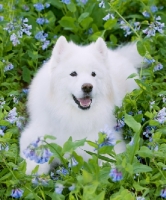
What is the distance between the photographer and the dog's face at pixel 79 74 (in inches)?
164

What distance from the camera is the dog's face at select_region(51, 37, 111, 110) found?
4.15 meters

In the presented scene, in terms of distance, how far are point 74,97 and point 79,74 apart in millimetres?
204

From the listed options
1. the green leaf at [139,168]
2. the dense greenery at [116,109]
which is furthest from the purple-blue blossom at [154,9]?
the green leaf at [139,168]

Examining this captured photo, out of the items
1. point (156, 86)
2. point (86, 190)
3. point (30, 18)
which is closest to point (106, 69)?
point (156, 86)

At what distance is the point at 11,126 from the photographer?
15.3 ft

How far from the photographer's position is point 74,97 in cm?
428

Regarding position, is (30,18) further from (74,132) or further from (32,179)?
(32,179)

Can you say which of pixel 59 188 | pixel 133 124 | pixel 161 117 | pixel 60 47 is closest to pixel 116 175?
pixel 133 124

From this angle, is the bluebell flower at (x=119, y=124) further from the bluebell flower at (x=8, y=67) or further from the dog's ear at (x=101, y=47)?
the bluebell flower at (x=8, y=67)

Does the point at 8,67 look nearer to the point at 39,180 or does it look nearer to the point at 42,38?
the point at 42,38

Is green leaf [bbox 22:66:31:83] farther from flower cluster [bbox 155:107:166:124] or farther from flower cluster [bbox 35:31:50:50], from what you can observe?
flower cluster [bbox 155:107:166:124]

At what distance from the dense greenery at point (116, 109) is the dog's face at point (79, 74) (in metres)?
0.29

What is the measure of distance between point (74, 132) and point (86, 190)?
1408 millimetres

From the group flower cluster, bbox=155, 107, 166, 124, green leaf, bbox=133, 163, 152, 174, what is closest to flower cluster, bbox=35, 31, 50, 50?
flower cluster, bbox=155, 107, 166, 124
